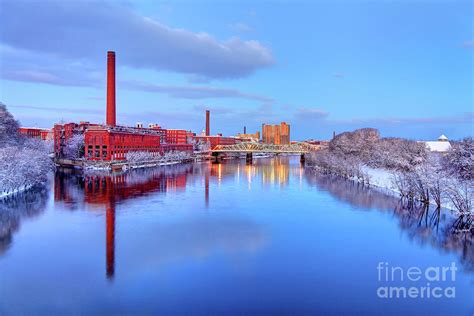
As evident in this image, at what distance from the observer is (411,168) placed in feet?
91.8

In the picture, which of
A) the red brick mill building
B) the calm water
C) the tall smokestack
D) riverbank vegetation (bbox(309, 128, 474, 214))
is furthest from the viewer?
the tall smokestack

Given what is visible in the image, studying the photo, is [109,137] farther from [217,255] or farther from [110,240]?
[217,255]

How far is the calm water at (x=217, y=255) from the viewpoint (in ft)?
29.3

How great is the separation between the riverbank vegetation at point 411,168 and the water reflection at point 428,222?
0.75 meters

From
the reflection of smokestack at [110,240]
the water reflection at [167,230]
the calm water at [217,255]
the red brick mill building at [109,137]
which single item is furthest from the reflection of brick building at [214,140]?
the reflection of smokestack at [110,240]

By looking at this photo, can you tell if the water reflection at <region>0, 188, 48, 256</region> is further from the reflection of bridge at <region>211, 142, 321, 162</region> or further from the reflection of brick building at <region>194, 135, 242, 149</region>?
the reflection of brick building at <region>194, 135, 242, 149</region>

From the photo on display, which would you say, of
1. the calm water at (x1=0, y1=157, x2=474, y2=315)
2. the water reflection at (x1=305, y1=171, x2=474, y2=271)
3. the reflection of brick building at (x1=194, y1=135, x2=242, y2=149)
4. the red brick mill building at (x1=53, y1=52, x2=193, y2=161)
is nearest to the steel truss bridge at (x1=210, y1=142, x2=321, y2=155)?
the red brick mill building at (x1=53, y1=52, x2=193, y2=161)

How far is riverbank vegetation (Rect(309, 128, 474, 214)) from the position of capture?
61.3ft

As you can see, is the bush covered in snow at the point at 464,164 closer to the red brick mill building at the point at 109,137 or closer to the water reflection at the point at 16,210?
the water reflection at the point at 16,210

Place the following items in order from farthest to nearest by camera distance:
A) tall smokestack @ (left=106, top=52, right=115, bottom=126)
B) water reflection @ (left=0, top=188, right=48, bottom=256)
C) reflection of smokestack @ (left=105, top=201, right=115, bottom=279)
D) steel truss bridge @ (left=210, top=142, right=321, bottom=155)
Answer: steel truss bridge @ (left=210, top=142, right=321, bottom=155)
tall smokestack @ (left=106, top=52, right=115, bottom=126)
water reflection @ (left=0, top=188, right=48, bottom=256)
reflection of smokestack @ (left=105, top=201, right=115, bottom=279)

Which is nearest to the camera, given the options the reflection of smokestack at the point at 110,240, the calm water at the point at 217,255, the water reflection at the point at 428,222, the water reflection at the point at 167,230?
the calm water at the point at 217,255

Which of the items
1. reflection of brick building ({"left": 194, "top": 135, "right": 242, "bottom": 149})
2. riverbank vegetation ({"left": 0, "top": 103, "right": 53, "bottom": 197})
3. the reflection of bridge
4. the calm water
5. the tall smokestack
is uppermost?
the tall smokestack

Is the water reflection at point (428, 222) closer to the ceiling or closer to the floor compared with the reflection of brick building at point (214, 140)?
closer to the floor

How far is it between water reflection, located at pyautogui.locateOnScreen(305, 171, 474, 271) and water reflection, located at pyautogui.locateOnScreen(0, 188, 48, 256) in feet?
48.6
